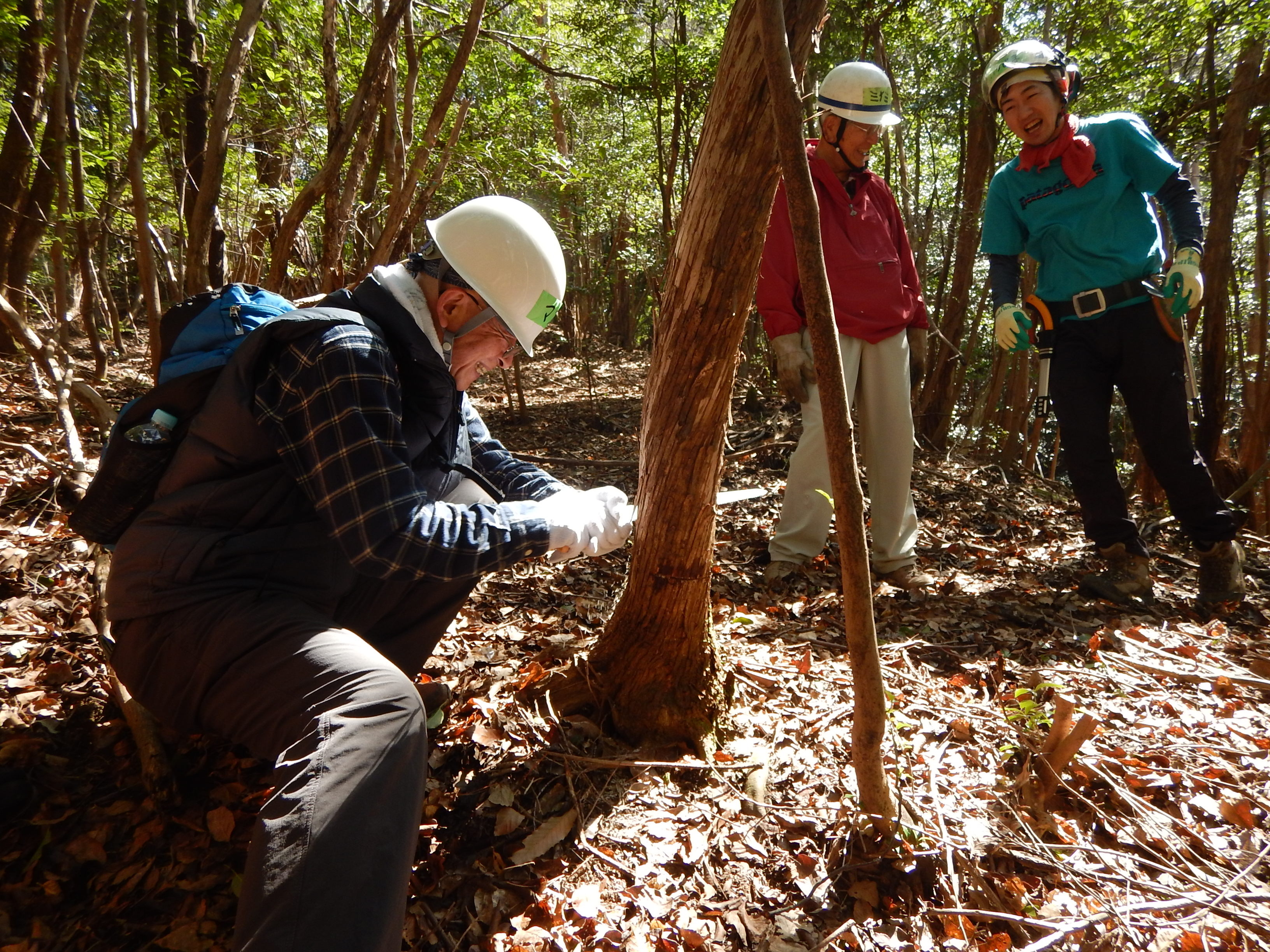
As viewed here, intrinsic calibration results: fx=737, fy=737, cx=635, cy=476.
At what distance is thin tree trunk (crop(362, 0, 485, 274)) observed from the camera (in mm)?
4527

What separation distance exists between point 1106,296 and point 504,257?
2717 mm

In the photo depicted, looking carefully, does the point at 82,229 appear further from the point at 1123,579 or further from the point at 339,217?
the point at 1123,579

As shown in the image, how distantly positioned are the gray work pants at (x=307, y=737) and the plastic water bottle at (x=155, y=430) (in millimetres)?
413

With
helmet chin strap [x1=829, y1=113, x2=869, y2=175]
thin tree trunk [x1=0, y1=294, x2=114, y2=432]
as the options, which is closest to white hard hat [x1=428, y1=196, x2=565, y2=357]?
helmet chin strap [x1=829, y1=113, x2=869, y2=175]

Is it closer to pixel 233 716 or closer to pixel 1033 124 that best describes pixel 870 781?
pixel 233 716

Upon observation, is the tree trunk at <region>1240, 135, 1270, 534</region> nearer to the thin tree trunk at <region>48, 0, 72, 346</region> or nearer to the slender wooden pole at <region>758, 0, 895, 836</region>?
the slender wooden pole at <region>758, 0, 895, 836</region>

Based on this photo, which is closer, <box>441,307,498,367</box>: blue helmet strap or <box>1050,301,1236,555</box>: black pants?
<box>441,307,498,367</box>: blue helmet strap

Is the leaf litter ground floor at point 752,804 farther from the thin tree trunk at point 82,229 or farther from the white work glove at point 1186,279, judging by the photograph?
the thin tree trunk at point 82,229

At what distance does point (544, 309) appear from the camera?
2.08m

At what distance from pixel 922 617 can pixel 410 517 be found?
239cm

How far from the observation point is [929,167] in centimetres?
1228

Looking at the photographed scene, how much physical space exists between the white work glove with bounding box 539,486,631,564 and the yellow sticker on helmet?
0.52 meters

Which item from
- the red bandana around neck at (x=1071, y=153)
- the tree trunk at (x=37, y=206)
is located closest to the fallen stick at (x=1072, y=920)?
the red bandana around neck at (x=1071, y=153)

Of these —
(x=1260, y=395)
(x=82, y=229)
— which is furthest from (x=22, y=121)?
(x=1260, y=395)
